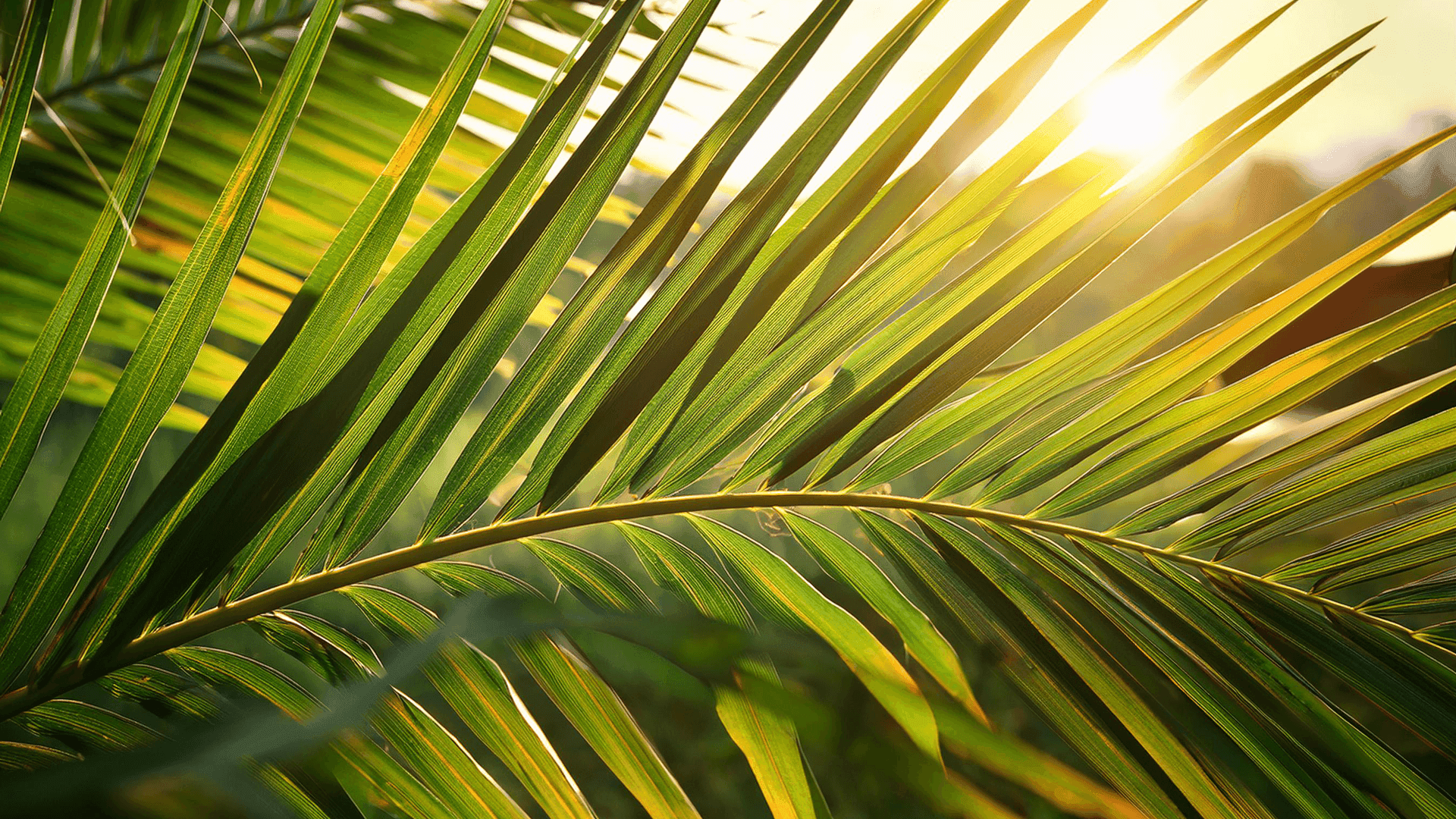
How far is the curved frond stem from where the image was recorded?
1.39 ft

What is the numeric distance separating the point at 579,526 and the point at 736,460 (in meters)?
0.13

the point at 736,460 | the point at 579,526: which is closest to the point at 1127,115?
the point at 736,460

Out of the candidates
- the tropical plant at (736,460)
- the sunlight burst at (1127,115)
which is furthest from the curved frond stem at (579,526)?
the sunlight burst at (1127,115)

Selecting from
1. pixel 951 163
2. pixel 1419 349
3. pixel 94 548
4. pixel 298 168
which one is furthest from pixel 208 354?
pixel 1419 349

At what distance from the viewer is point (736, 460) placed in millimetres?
526

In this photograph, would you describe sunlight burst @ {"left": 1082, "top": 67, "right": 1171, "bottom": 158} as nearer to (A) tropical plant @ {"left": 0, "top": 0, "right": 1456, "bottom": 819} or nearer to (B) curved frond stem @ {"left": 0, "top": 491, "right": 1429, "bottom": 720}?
(A) tropical plant @ {"left": 0, "top": 0, "right": 1456, "bottom": 819}

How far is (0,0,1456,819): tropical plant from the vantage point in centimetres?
36

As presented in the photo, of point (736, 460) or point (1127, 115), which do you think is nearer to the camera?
point (1127, 115)

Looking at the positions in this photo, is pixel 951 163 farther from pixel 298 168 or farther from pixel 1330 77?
pixel 298 168

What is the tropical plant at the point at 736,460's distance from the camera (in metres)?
0.36

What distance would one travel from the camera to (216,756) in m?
0.42

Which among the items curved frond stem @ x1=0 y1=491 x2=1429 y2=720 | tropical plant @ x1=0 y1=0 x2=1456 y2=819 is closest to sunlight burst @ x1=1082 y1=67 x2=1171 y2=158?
tropical plant @ x1=0 y1=0 x2=1456 y2=819

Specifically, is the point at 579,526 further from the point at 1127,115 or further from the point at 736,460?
the point at 1127,115

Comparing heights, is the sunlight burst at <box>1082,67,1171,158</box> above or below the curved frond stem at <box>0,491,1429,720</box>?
above
